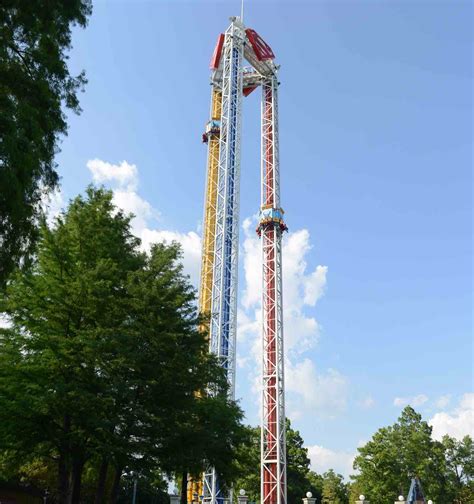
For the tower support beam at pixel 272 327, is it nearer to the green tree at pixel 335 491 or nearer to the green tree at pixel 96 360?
the green tree at pixel 96 360

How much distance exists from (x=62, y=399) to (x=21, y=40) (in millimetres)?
10169

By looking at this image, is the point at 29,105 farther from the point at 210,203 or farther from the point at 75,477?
the point at 210,203

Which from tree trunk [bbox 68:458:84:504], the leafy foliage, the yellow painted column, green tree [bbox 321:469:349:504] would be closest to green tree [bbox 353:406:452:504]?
the leafy foliage

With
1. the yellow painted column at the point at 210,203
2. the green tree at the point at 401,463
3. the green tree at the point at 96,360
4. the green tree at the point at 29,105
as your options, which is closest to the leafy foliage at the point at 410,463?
the green tree at the point at 401,463

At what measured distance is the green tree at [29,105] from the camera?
10438mm

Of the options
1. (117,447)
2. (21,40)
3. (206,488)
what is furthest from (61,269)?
(206,488)

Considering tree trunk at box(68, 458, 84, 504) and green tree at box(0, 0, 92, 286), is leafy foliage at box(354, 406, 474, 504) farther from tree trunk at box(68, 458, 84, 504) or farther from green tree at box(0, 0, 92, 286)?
green tree at box(0, 0, 92, 286)

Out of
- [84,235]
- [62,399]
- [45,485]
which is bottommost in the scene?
[45,485]

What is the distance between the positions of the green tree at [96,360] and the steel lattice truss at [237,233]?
20.4 metres

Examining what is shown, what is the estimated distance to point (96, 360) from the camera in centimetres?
1606

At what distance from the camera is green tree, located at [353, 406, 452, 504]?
53594 mm

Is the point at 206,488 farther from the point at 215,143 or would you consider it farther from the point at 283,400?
the point at 215,143

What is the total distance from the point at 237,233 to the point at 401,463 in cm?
3130

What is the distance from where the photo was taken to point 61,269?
18.0 metres
